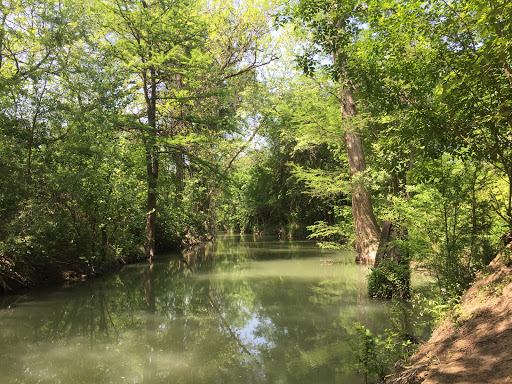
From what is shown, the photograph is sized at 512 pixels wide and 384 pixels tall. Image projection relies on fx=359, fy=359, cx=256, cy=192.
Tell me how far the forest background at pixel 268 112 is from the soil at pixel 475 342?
0.60 metres

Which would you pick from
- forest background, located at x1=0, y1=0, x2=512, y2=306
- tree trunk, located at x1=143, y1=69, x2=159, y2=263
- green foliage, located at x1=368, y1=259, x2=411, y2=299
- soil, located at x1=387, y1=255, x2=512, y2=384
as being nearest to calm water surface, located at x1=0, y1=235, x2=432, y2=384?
green foliage, located at x1=368, y1=259, x2=411, y2=299

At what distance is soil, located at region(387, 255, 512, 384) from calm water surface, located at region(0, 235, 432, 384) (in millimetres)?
894

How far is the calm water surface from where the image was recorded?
4410 mm

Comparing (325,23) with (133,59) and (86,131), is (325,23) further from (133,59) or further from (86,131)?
(133,59)

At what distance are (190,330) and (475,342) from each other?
4440 mm

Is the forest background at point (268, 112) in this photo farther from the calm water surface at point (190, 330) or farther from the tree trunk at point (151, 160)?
the calm water surface at point (190, 330)

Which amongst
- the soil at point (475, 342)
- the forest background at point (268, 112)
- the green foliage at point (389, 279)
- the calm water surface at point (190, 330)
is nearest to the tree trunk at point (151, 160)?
the forest background at point (268, 112)

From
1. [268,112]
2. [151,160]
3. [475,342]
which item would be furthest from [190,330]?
[268,112]

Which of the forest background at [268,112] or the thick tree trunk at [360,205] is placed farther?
the thick tree trunk at [360,205]

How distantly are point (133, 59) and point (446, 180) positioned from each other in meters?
14.0

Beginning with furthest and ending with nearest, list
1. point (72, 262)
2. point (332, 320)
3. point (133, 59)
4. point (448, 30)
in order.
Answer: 1. point (133, 59)
2. point (72, 262)
3. point (332, 320)
4. point (448, 30)

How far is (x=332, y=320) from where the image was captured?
6543 millimetres

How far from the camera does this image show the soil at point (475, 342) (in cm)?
267

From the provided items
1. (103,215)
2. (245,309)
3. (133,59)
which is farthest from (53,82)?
(245,309)
